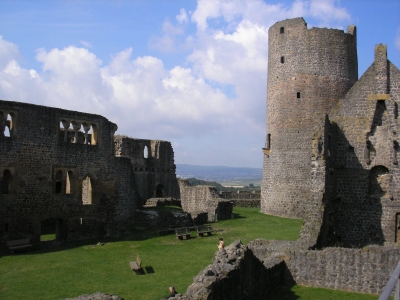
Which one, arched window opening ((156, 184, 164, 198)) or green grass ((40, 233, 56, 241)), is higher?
arched window opening ((156, 184, 164, 198))

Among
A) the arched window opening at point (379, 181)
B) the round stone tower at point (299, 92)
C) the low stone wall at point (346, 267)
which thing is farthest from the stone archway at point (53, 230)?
the arched window opening at point (379, 181)

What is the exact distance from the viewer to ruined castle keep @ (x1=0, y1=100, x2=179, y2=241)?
2131 centimetres

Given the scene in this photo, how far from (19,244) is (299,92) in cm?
2053

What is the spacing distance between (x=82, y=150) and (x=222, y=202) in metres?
11.1

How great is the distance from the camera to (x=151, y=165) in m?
40.4

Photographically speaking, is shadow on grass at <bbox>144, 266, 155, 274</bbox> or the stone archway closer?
shadow on grass at <bbox>144, 266, 155, 274</bbox>

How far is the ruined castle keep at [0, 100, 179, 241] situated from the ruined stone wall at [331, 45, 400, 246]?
12.6 m

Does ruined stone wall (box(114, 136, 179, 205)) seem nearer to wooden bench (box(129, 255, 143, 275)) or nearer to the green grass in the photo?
the green grass

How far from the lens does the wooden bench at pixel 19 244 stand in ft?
64.9

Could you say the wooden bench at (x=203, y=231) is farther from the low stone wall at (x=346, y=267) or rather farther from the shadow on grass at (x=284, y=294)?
the shadow on grass at (x=284, y=294)

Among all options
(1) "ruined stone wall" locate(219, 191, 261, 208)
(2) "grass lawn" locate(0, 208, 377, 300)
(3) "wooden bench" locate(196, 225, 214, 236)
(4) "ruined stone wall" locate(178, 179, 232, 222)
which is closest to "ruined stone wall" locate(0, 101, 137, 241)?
(2) "grass lawn" locate(0, 208, 377, 300)

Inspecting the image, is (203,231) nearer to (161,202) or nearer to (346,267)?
(161,202)

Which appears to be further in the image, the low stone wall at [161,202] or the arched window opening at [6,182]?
the low stone wall at [161,202]

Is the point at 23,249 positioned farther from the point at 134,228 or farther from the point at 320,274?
the point at 320,274
